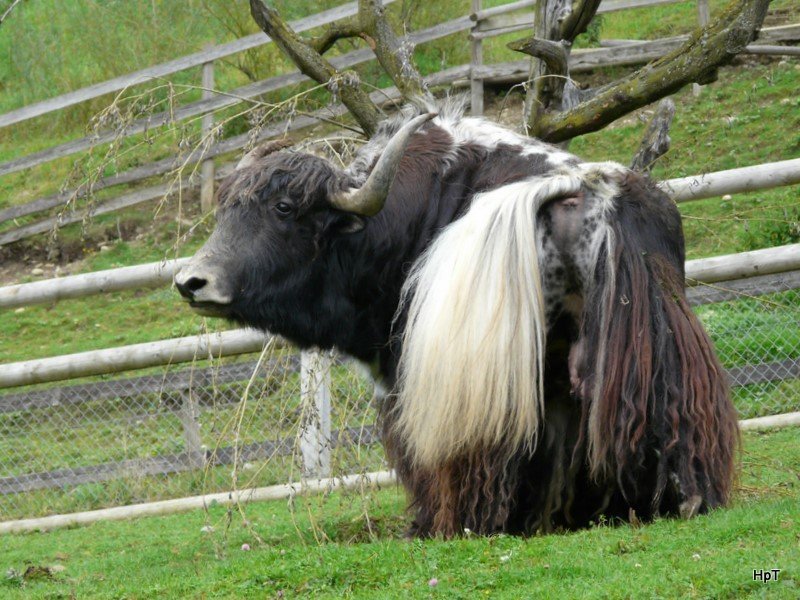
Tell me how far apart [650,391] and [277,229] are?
2.07 metres

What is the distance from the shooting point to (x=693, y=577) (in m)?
4.25

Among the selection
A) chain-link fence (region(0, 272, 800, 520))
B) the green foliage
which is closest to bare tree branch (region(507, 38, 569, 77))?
chain-link fence (region(0, 272, 800, 520))

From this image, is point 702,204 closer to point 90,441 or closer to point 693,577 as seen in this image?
point 90,441

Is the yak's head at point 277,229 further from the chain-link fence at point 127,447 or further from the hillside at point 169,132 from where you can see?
the hillside at point 169,132

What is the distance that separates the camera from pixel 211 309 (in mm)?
5984

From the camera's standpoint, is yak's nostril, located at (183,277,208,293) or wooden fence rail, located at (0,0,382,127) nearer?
yak's nostril, located at (183,277,208,293)

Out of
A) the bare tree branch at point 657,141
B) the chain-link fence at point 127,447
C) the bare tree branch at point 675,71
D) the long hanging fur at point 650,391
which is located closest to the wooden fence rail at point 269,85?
the chain-link fence at point 127,447

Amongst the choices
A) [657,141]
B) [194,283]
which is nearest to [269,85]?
[657,141]

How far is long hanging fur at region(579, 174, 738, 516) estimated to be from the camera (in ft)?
18.0

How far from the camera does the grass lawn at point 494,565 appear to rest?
14.1 feet

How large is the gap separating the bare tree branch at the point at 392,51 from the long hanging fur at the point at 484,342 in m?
1.80

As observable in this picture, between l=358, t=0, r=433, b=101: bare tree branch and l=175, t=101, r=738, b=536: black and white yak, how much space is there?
110cm

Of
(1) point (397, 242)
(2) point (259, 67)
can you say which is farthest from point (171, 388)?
(2) point (259, 67)

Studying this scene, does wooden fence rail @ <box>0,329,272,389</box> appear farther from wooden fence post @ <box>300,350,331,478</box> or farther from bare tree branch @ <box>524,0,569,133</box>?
bare tree branch @ <box>524,0,569,133</box>
